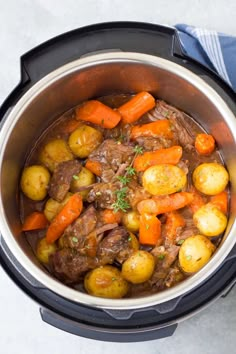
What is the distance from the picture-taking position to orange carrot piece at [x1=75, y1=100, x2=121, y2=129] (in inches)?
76.2

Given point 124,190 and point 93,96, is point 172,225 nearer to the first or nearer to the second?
point 124,190

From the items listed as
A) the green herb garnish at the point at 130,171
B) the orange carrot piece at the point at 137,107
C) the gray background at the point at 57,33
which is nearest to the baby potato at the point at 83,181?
the green herb garnish at the point at 130,171

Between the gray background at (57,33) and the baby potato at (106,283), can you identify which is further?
the gray background at (57,33)

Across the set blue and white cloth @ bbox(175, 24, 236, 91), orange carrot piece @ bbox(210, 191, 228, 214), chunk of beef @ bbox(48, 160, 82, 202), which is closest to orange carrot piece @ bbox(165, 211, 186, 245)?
orange carrot piece @ bbox(210, 191, 228, 214)

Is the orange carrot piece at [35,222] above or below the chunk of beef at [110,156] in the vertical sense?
below

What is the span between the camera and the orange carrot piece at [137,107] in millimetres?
1942

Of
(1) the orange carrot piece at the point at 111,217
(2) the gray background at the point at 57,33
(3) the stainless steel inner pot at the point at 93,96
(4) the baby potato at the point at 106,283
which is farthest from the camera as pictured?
(2) the gray background at the point at 57,33

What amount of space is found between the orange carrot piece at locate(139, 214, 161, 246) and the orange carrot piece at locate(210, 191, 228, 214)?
21 cm

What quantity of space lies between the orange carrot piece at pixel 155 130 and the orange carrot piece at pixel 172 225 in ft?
0.90

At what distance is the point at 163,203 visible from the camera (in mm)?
1840

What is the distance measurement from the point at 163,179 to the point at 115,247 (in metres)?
0.27

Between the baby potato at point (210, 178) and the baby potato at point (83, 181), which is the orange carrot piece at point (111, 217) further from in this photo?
the baby potato at point (210, 178)

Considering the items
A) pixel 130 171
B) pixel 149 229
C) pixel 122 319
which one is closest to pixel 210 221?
pixel 149 229

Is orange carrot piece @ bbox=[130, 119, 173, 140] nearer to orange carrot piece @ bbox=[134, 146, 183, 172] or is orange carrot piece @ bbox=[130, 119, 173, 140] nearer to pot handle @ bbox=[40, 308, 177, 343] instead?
orange carrot piece @ bbox=[134, 146, 183, 172]
